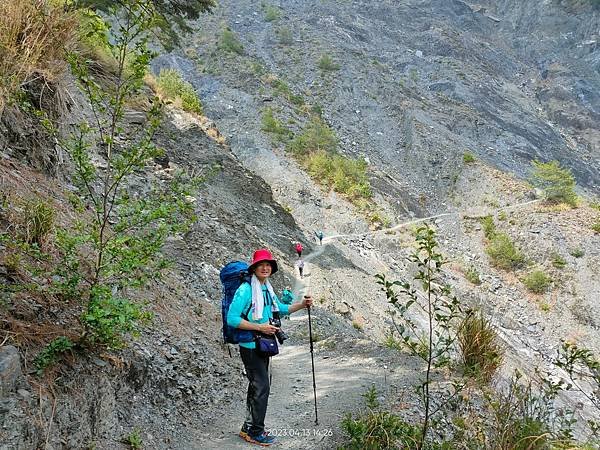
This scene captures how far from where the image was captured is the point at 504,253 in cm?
2647

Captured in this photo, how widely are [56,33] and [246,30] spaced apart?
47.6 meters

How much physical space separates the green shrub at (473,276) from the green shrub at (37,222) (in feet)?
76.7

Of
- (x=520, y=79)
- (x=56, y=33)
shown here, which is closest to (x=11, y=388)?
(x=56, y=33)

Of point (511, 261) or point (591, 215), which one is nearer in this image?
point (511, 261)

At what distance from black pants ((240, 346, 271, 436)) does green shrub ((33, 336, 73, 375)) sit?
1.33 meters

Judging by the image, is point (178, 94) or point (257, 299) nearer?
point (257, 299)

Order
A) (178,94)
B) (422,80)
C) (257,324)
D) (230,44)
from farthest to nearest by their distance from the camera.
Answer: (422,80), (230,44), (178,94), (257,324)

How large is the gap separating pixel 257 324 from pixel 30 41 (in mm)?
3890

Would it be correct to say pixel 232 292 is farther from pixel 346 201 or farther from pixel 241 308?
pixel 346 201

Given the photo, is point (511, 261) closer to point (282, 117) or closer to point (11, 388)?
point (282, 117)

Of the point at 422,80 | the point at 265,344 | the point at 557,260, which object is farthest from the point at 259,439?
the point at 422,80

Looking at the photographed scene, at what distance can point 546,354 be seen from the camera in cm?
1959

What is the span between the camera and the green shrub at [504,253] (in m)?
26.2

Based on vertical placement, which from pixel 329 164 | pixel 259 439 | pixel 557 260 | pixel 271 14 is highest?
pixel 271 14
